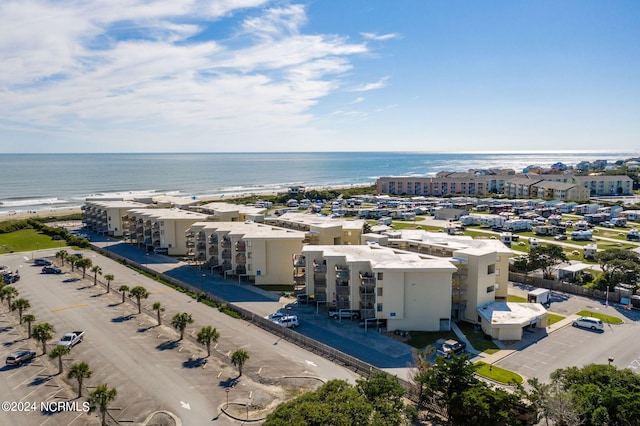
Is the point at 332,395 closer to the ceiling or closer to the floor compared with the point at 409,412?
closer to the ceiling

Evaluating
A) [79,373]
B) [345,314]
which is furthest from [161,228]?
[79,373]

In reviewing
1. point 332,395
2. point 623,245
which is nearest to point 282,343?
point 332,395

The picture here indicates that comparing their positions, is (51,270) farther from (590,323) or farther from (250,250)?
(590,323)

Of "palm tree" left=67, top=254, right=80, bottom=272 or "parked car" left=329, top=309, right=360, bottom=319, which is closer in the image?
"parked car" left=329, top=309, right=360, bottom=319

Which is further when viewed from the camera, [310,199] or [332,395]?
[310,199]

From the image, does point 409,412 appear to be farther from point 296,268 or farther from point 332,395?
point 296,268

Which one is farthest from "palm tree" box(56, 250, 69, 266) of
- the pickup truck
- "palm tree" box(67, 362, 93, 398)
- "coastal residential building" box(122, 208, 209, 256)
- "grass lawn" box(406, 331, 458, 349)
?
"grass lawn" box(406, 331, 458, 349)

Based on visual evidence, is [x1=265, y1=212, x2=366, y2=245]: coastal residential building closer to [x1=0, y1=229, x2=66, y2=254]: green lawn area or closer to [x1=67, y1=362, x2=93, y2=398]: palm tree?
[x1=67, y1=362, x2=93, y2=398]: palm tree
